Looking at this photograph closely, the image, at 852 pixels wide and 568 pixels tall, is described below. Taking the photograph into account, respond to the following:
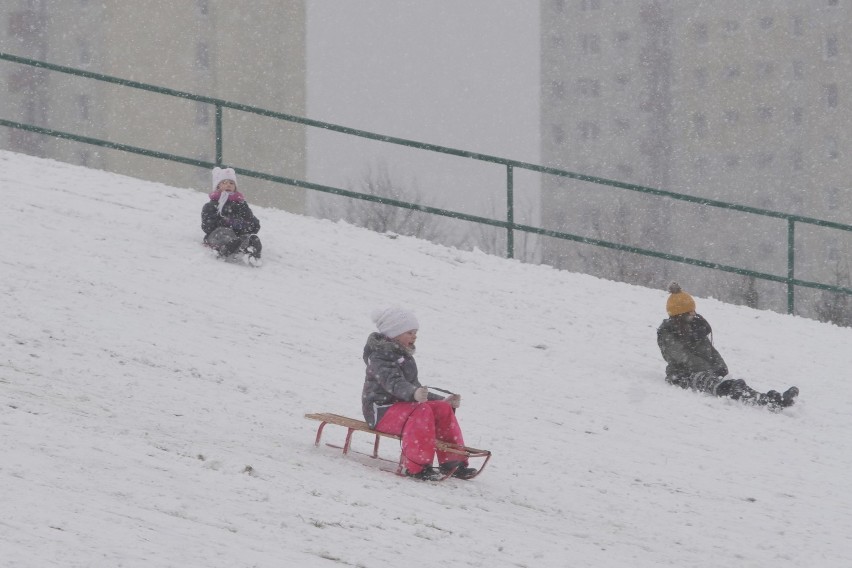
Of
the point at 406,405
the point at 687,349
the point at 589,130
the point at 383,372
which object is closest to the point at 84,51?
the point at 589,130

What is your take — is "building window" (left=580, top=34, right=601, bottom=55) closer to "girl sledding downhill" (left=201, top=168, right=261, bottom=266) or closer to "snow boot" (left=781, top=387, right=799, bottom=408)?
"girl sledding downhill" (left=201, top=168, right=261, bottom=266)

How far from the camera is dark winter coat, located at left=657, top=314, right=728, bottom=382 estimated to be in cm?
1064

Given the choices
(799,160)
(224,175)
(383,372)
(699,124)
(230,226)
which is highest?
(699,124)

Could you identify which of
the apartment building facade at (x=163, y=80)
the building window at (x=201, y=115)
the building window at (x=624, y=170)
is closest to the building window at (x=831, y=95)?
the building window at (x=624, y=170)

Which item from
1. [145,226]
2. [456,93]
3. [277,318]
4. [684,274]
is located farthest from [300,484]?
[456,93]

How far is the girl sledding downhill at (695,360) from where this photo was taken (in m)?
10.3

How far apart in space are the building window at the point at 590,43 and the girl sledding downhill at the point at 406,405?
87505mm

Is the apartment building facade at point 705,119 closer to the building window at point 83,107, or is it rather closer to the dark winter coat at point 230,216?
the building window at point 83,107

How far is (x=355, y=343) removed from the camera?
33.5 feet

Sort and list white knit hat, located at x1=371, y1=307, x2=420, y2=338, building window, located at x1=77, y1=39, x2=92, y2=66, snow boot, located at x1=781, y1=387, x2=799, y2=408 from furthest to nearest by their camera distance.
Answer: building window, located at x1=77, y1=39, x2=92, y2=66 < snow boot, located at x1=781, y1=387, x2=799, y2=408 < white knit hat, located at x1=371, y1=307, x2=420, y2=338

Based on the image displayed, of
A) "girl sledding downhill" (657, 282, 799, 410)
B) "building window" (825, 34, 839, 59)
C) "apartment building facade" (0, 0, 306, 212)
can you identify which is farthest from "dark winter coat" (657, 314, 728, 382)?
"building window" (825, 34, 839, 59)

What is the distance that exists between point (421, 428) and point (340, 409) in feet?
4.84

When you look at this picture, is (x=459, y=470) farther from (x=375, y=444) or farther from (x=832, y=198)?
(x=832, y=198)

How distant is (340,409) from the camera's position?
27.1ft
